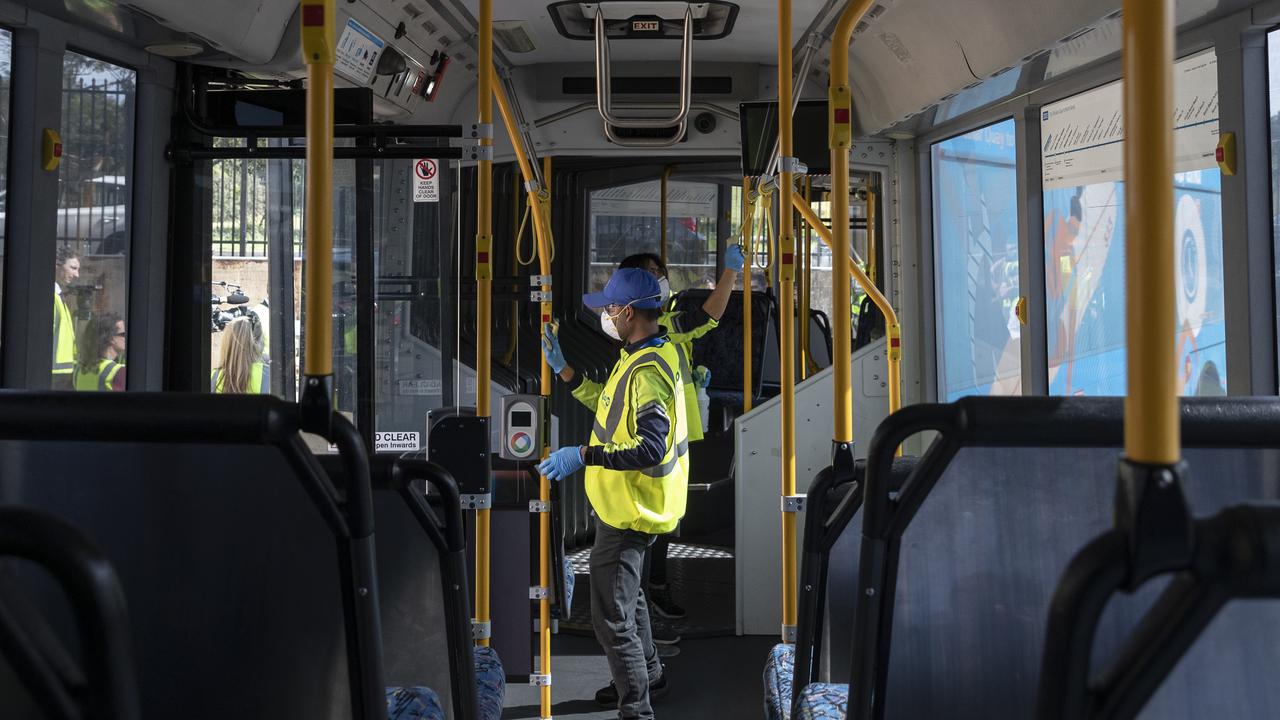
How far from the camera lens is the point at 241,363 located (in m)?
4.18

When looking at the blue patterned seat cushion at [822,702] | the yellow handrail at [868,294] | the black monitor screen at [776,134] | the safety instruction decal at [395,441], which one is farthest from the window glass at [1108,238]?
the safety instruction decal at [395,441]

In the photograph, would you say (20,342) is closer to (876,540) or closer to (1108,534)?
(876,540)

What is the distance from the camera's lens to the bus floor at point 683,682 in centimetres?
436

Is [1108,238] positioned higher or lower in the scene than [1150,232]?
higher

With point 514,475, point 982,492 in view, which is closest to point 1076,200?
point 514,475

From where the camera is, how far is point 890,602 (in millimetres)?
1493

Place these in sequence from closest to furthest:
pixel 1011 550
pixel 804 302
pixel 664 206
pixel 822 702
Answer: pixel 1011 550 < pixel 822 702 < pixel 804 302 < pixel 664 206

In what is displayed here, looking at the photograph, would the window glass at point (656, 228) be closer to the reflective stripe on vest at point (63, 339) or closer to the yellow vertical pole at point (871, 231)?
the yellow vertical pole at point (871, 231)

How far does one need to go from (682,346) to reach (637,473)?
115 centimetres

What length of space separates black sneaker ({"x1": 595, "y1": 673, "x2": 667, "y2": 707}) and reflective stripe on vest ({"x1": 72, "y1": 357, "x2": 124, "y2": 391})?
2.36m

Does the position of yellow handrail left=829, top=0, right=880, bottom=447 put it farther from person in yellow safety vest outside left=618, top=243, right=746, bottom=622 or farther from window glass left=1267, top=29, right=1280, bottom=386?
person in yellow safety vest outside left=618, top=243, right=746, bottom=622

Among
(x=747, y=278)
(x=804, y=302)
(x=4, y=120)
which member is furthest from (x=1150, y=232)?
(x=804, y=302)

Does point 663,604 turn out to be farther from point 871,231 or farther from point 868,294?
point 868,294

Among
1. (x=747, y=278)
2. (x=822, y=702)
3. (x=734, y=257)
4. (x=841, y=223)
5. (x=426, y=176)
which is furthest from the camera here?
(x=747, y=278)
